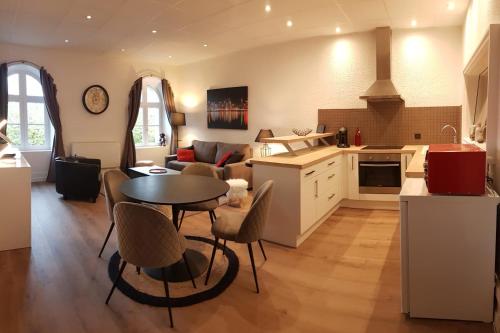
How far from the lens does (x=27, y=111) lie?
24.1ft

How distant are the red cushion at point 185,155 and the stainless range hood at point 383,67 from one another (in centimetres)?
393

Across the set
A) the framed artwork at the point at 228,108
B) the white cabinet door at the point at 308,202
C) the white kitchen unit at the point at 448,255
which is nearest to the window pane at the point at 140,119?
the framed artwork at the point at 228,108

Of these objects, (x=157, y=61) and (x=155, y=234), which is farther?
(x=157, y=61)

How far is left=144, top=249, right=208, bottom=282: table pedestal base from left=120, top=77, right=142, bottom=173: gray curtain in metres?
5.47

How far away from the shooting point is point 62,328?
224 cm

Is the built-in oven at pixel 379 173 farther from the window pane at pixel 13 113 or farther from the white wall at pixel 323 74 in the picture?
the window pane at pixel 13 113

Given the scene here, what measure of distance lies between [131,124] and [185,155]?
1.55 meters

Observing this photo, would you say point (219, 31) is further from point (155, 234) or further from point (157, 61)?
point (155, 234)

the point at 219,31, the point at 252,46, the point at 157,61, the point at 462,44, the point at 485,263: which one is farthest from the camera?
the point at 157,61

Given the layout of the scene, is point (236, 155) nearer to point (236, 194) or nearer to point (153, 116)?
point (236, 194)

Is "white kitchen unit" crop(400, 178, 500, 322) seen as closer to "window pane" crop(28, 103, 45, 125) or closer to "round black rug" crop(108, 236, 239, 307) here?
"round black rug" crop(108, 236, 239, 307)

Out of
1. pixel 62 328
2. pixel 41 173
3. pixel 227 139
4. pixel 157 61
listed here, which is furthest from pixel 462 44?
pixel 41 173

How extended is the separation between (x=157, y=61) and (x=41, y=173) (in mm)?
3459

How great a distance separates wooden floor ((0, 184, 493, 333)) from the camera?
7.48 feet
